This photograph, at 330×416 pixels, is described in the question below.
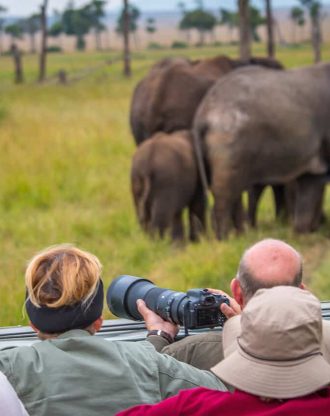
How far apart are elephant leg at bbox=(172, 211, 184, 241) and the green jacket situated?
26.4 ft

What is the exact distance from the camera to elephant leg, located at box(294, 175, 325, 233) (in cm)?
1154

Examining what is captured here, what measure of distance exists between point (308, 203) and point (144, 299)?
7867 millimetres

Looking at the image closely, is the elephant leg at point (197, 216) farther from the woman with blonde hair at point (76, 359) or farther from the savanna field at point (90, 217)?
the woman with blonde hair at point (76, 359)

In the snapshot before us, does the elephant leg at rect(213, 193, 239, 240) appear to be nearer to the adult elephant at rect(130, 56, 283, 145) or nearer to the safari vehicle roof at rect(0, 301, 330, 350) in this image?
the adult elephant at rect(130, 56, 283, 145)

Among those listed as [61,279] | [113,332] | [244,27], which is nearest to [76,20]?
[244,27]

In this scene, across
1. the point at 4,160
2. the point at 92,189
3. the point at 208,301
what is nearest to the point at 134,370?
the point at 208,301

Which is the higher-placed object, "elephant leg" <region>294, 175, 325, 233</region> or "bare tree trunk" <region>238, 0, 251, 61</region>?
"bare tree trunk" <region>238, 0, 251, 61</region>

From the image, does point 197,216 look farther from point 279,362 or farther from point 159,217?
point 279,362

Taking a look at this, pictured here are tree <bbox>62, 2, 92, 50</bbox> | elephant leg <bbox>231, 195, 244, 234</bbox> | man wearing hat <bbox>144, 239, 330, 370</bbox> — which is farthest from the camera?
tree <bbox>62, 2, 92, 50</bbox>

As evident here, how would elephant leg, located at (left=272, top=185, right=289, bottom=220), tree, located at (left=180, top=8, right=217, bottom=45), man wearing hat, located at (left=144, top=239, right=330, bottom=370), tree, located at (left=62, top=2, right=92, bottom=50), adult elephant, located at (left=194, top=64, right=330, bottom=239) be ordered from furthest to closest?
tree, located at (left=180, top=8, right=217, bottom=45)
tree, located at (left=62, top=2, right=92, bottom=50)
elephant leg, located at (left=272, top=185, right=289, bottom=220)
adult elephant, located at (left=194, top=64, right=330, bottom=239)
man wearing hat, located at (left=144, top=239, right=330, bottom=370)

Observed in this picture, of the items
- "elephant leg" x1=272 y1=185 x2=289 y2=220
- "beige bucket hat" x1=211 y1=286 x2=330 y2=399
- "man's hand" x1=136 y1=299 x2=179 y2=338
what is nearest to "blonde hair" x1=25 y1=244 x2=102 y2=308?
"man's hand" x1=136 y1=299 x2=179 y2=338

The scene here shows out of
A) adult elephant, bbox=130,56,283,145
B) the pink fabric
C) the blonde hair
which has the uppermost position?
the blonde hair

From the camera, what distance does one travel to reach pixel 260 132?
36.6 feet

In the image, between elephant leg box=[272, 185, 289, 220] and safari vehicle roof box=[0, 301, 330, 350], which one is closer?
safari vehicle roof box=[0, 301, 330, 350]
